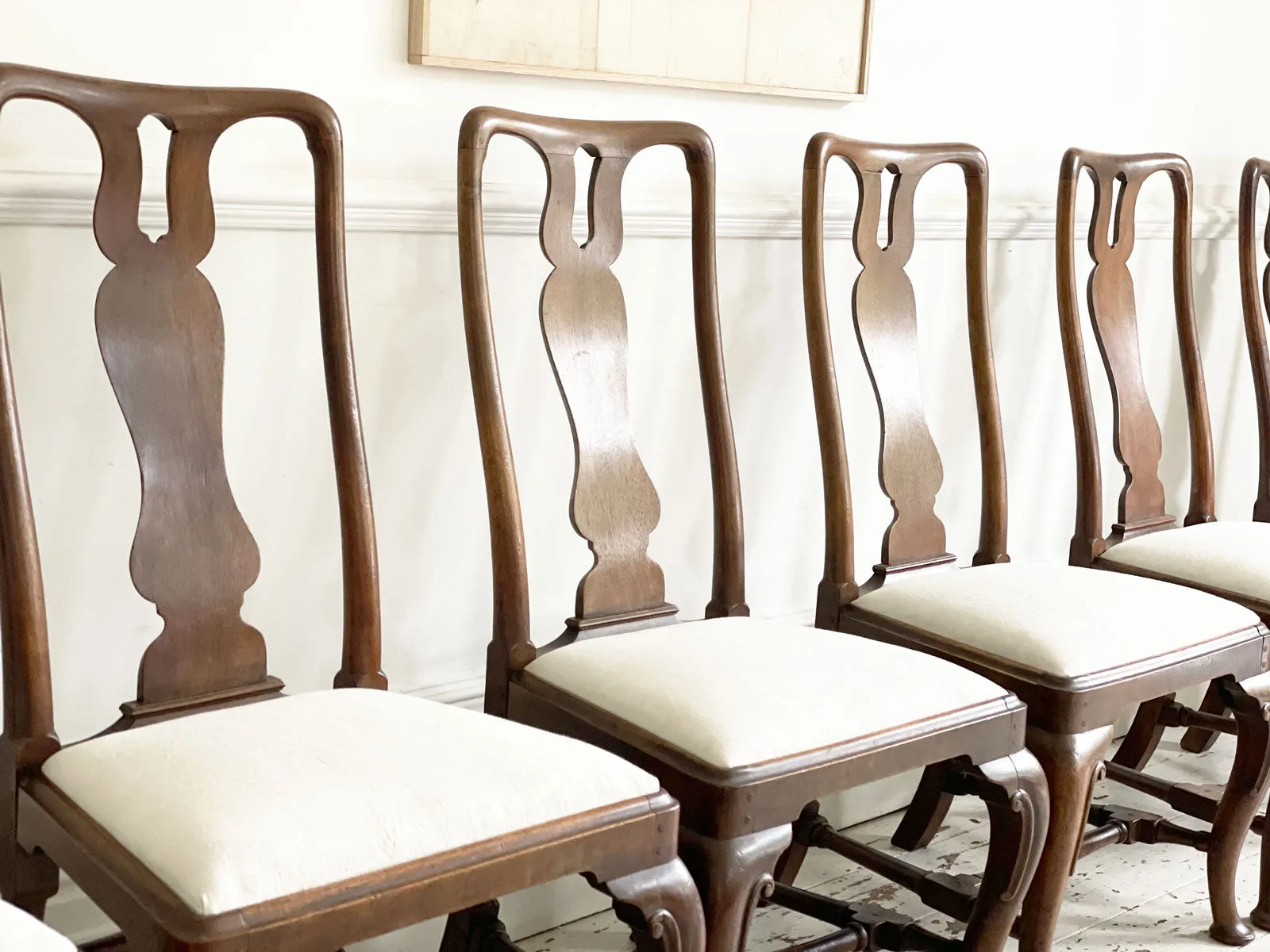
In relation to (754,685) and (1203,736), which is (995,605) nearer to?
(754,685)

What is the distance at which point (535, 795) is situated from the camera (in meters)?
1.32

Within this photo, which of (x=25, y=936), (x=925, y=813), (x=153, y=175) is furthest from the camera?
(x=925, y=813)

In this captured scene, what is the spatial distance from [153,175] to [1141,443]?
166 centimetres

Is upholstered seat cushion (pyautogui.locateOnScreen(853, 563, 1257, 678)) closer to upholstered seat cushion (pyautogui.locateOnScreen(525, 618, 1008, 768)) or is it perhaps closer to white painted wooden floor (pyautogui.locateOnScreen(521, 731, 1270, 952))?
upholstered seat cushion (pyautogui.locateOnScreen(525, 618, 1008, 768))

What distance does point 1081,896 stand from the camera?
237 cm

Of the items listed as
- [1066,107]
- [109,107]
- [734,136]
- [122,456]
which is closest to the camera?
[109,107]

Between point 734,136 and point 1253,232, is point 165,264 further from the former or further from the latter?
point 1253,232

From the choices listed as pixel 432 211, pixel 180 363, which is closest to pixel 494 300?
pixel 432 211

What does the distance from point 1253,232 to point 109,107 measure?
207 cm

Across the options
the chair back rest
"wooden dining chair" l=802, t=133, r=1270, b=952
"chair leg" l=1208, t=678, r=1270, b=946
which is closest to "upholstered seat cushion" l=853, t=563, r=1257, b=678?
"wooden dining chair" l=802, t=133, r=1270, b=952

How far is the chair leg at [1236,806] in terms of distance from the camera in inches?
83.0

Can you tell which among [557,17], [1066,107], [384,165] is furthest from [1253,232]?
[384,165]

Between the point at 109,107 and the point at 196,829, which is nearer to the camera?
the point at 196,829

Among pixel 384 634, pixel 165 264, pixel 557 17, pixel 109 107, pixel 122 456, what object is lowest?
pixel 384 634
